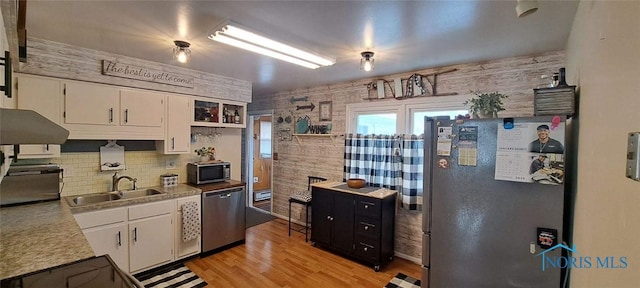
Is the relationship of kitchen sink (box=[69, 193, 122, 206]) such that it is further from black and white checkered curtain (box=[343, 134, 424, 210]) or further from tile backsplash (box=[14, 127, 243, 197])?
black and white checkered curtain (box=[343, 134, 424, 210])

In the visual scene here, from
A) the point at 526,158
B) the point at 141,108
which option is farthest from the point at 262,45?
the point at 526,158

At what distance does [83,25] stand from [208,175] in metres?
2.03

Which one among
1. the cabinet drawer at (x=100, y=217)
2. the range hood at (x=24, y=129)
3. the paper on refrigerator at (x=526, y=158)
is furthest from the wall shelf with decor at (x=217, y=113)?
the paper on refrigerator at (x=526, y=158)

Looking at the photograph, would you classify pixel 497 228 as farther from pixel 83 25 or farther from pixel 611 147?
pixel 83 25

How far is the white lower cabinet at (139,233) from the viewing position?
→ 2.52 m

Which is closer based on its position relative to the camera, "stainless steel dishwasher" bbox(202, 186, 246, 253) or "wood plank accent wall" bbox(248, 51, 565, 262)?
"wood plank accent wall" bbox(248, 51, 565, 262)

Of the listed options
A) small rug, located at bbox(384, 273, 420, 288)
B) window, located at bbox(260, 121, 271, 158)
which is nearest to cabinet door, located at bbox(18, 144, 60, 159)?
small rug, located at bbox(384, 273, 420, 288)

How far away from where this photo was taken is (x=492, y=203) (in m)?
1.65

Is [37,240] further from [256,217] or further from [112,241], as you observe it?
[256,217]

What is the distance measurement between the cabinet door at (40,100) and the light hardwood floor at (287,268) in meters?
1.76

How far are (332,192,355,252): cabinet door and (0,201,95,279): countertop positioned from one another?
7.81 ft

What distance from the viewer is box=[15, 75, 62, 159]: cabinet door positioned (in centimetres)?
228

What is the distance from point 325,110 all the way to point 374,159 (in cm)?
112

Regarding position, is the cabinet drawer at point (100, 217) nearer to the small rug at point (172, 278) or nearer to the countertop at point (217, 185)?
the small rug at point (172, 278)
